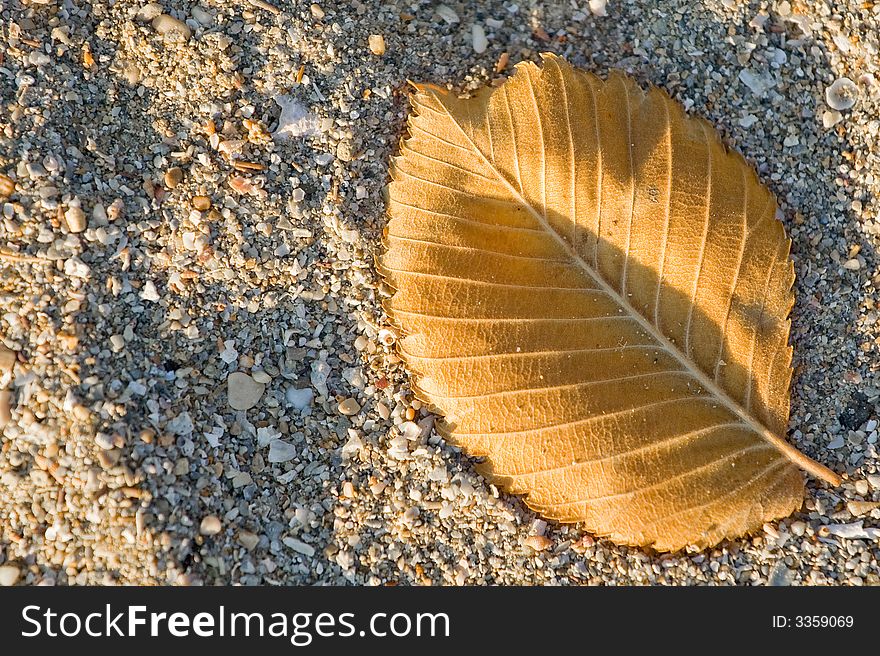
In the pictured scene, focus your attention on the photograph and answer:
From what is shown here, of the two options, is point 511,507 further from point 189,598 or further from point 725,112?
point 725,112

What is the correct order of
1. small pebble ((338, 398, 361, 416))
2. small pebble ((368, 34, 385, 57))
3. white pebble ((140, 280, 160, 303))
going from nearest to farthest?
white pebble ((140, 280, 160, 303)) → small pebble ((338, 398, 361, 416)) → small pebble ((368, 34, 385, 57))

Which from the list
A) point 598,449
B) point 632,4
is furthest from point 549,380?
point 632,4

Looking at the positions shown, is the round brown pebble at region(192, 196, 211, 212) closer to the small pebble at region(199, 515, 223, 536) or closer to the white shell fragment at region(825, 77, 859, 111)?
the small pebble at region(199, 515, 223, 536)

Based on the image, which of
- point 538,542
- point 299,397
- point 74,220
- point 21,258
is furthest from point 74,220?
point 538,542

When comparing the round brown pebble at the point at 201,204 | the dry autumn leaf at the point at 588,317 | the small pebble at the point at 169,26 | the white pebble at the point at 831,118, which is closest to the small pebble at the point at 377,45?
the dry autumn leaf at the point at 588,317

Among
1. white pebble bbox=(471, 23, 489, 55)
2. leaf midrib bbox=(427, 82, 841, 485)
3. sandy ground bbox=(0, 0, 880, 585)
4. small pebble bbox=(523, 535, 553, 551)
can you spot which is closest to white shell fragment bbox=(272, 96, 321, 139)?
sandy ground bbox=(0, 0, 880, 585)

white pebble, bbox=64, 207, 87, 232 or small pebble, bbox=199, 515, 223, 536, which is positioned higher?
white pebble, bbox=64, 207, 87, 232

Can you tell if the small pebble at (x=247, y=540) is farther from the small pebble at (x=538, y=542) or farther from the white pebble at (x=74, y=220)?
the white pebble at (x=74, y=220)
